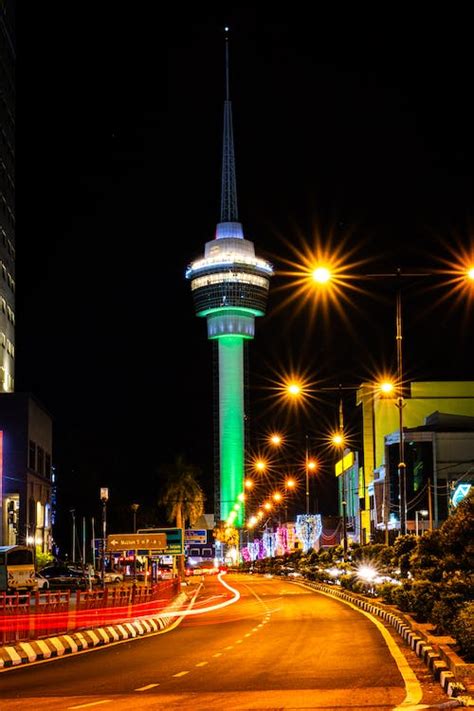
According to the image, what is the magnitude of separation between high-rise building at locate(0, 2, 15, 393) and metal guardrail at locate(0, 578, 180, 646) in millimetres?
69705

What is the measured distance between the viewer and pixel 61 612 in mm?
27875

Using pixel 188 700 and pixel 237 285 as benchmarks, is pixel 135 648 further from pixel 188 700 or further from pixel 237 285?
pixel 237 285

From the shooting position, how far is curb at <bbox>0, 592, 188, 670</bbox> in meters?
22.8

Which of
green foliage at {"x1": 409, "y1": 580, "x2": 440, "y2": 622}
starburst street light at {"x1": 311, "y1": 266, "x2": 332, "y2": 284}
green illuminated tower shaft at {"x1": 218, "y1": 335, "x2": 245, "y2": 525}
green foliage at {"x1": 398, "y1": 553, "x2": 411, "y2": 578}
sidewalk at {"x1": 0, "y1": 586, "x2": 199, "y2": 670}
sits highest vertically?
green illuminated tower shaft at {"x1": 218, "y1": 335, "x2": 245, "y2": 525}

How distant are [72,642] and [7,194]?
91033 millimetres

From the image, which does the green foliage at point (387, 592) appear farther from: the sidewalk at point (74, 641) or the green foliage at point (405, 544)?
the sidewalk at point (74, 641)

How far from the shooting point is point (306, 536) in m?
113

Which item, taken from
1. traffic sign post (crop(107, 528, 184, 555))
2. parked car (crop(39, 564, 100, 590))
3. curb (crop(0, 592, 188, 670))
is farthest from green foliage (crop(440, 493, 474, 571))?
parked car (crop(39, 564, 100, 590))

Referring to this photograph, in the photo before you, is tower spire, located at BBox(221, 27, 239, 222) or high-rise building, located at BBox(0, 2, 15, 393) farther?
tower spire, located at BBox(221, 27, 239, 222)

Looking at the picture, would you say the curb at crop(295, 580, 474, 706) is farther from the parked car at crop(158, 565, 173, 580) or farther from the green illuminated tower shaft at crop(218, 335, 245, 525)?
the green illuminated tower shaft at crop(218, 335, 245, 525)

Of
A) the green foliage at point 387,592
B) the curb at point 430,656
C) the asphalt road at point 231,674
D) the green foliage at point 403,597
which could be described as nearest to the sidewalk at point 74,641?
the asphalt road at point 231,674

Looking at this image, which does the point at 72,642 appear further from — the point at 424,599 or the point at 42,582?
the point at 42,582

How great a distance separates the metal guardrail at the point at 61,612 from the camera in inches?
985

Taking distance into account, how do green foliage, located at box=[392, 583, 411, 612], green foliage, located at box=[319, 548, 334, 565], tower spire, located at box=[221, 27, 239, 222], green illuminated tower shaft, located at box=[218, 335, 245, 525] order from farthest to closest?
1. tower spire, located at box=[221, 27, 239, 222]
2. green illuminated tower shaft, located at box=[218, 335, 245, 525]
3. green foliage, located at box=[319, 548, 334, 565]
4. green foliage, located at box=[392, 583, 411, 612]
